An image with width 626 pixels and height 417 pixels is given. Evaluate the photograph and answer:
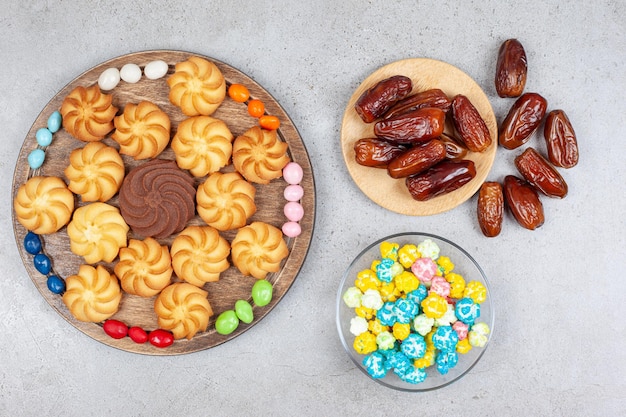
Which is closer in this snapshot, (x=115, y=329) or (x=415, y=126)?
(x=415, y=126)

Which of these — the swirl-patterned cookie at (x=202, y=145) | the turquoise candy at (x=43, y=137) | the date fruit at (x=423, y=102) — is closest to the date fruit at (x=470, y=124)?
the date fruit at (x=423, y=102)

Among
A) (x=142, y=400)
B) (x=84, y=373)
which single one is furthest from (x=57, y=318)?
(x=142, y=400)

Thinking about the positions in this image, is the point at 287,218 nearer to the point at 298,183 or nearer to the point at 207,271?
the point at 298,183

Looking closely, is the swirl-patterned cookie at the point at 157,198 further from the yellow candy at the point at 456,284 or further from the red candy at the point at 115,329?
the yellow candy at the point at 456,284

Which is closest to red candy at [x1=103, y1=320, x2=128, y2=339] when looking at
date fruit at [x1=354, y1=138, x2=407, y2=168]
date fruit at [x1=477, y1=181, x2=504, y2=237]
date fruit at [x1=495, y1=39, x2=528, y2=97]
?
date fruit at [x1=354, y1=138, x2=407, y2=168]

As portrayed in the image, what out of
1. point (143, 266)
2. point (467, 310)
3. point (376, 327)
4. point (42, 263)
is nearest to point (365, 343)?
point (376, 327)

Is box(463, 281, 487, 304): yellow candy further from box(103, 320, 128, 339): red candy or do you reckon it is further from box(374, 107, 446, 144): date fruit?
box(103, 320, 128, 339): red candy

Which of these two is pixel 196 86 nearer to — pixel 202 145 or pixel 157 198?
pixel 202 145

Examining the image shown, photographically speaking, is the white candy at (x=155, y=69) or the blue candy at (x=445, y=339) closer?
the blue candy at (x=445, y=339)
